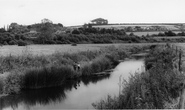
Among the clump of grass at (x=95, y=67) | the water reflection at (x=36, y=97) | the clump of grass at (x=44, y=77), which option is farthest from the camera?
the clump of grass at (x=95, y=67)

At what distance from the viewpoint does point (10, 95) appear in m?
16.4

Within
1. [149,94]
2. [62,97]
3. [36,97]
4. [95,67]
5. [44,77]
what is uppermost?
[149,94]

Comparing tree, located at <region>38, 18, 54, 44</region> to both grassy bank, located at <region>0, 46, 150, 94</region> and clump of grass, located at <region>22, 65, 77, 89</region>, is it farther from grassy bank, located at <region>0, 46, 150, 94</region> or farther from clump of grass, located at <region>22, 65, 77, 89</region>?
clump of grass, located at <region>22, 65, 77, 89</region>

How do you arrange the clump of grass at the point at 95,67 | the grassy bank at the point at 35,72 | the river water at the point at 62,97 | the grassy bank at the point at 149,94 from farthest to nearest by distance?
the clump of grass at the point at 95,67, the grassy bank at the point at 35,72, the river water at the point at 62,97, the grassy bank at the point at 149,94


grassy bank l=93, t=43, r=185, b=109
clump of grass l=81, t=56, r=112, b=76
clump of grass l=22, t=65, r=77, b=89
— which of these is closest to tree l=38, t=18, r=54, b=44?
clump of grass l=81, t=56, r=112, b=76

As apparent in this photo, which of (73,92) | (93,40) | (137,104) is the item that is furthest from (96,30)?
(137,104)

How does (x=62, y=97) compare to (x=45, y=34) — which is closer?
(x=62, y=97)

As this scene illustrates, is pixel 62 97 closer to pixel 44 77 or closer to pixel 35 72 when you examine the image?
pixel 44 77

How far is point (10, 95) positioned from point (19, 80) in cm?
164

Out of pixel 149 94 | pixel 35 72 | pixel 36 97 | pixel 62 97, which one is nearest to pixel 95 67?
pixel 35 72

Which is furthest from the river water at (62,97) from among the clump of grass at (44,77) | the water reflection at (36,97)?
the clump of grass at (44,77)

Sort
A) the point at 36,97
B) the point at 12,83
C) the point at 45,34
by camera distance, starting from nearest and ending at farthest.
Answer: the point at 36,97 < the point at 12,83 < the point at 45,34

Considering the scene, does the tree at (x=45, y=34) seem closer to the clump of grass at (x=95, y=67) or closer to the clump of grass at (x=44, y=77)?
the clump of grass at (x=95, y=67)

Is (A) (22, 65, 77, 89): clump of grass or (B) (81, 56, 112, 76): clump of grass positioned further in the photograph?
(B) (81, 56, 112, 76): clump of grass
